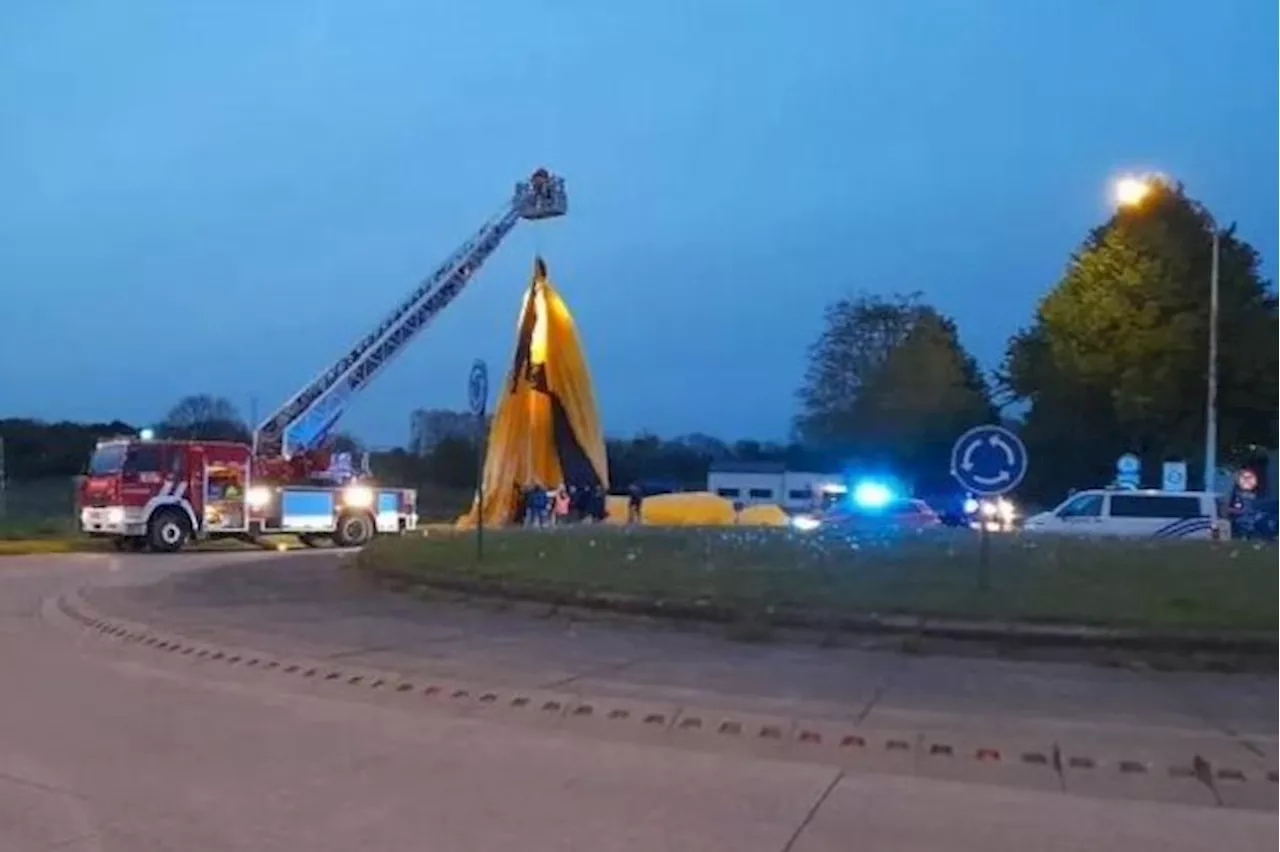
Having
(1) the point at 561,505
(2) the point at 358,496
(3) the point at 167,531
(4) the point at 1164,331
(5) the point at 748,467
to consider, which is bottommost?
(3) the point at 167,531

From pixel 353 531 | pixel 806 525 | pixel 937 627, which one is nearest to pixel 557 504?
pixel 353 531

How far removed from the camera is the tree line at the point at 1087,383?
173ft

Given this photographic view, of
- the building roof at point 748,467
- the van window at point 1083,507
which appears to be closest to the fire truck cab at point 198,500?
the van window at point 1083,507

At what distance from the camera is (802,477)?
85.8 metres

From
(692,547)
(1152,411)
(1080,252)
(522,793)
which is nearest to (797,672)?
(522,793)

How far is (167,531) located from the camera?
35.1 m

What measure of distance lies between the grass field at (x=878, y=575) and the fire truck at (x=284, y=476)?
12.2 m

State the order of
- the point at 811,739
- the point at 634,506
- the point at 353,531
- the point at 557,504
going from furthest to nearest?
the point at 634,506, the point at 557,504, the point at 353,531, the point at 811,739

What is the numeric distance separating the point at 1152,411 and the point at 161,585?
39.5 meters

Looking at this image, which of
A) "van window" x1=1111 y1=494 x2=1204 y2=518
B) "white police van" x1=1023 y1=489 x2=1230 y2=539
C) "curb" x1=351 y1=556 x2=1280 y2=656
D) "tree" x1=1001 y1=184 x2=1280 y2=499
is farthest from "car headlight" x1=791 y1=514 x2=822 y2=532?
"tree" x1=1001 y1=184 x2=1280 y2=499

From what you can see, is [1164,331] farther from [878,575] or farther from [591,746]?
[591,746]

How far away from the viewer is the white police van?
113 feet

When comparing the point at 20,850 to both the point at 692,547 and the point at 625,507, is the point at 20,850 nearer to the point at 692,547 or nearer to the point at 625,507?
the point at 692,547

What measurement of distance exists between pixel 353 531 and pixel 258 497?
3100 millimetres
